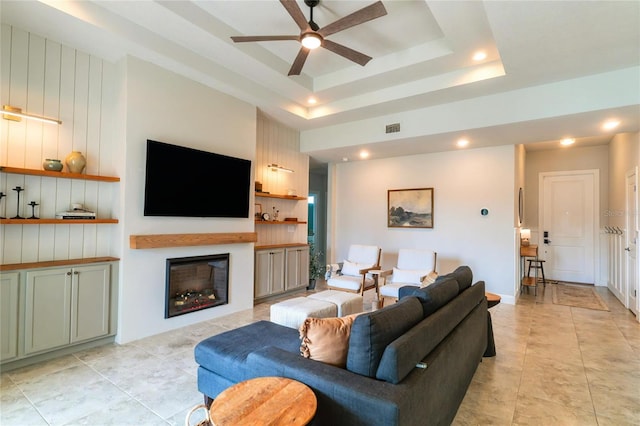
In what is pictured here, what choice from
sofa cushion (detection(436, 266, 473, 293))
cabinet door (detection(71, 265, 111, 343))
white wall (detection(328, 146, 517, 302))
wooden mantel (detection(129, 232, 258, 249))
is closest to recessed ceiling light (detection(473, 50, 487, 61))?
white wall (detection(328, 146, 517, 302))

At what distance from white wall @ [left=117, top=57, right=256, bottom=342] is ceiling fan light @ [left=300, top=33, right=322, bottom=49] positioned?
1.87 m

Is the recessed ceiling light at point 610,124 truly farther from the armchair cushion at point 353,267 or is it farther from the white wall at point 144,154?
the white wall at point 144,154

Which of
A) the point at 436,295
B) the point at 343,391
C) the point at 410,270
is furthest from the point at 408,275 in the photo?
the point at 343,391

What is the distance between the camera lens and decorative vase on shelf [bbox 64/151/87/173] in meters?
3.15

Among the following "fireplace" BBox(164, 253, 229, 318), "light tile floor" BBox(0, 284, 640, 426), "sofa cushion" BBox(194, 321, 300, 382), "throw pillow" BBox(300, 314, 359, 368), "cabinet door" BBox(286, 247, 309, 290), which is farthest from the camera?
"cabinet door" BBox(286, 247, 309, 290)

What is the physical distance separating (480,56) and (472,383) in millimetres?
3342

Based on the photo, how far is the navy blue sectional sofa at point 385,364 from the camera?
1385mm

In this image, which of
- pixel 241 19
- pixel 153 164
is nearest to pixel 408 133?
pixel 241 19

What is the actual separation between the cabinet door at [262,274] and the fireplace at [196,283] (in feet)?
2.21

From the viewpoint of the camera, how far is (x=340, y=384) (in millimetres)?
1440

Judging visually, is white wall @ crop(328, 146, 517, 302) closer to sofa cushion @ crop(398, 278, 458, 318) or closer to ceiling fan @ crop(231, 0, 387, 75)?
sofa cushion @ crop(398, 278, 458, 318)

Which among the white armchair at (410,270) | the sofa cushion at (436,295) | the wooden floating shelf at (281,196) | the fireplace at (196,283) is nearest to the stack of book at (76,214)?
the fireplace at (196,283)

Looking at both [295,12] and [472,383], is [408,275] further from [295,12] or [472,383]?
[295,12]

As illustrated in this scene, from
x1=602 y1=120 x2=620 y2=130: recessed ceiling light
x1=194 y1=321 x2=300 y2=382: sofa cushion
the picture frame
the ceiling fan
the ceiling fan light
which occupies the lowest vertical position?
x1=194 y1=321 x2=300 y2=382: sofa cushion
